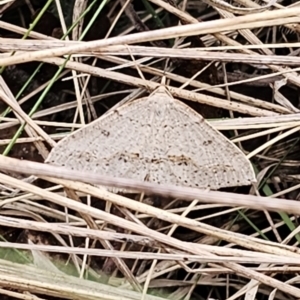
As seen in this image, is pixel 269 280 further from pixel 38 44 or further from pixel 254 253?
pixel 38 44

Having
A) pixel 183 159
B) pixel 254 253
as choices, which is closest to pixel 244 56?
pixel 183 159

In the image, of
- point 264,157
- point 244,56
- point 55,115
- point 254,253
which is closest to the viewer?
point 254,253

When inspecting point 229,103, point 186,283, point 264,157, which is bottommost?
point 186,283

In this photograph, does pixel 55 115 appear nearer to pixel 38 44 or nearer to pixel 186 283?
pixel 38 44

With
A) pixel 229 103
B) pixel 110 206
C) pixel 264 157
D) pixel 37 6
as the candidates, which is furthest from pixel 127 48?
pixel 37 6

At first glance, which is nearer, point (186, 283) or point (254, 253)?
point (254, 253)

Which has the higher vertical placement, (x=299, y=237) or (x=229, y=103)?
(x=229, y=103)

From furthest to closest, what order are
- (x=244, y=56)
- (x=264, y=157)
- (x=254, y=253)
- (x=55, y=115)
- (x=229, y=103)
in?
(x=55, y=115) < (x=264, y=157) < (x=229, y=103) < (x=244, y=56) < (x=254, y=253)
